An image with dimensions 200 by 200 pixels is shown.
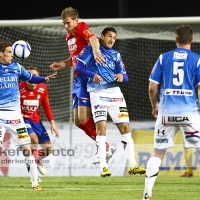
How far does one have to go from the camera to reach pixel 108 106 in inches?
444

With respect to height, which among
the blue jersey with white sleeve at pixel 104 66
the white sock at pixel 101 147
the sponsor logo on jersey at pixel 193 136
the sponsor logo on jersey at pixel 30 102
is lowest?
the white sock at pixel 101 147

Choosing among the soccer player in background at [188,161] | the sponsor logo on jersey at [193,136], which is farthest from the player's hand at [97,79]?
the soccer player in background at [188,161]

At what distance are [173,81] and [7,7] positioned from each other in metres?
22.2

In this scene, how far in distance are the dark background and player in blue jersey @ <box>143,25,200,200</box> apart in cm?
2040

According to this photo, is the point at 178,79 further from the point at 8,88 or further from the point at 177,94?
the point at 8,88

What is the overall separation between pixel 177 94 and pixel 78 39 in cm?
329

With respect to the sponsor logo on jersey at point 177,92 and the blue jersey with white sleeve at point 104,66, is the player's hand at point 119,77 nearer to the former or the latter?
the blue jersey with white sleeve at point 104,66

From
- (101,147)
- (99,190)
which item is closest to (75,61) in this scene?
(101,147)

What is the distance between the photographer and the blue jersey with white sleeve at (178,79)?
8.54 meters

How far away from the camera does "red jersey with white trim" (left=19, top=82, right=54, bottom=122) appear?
14.4 metres

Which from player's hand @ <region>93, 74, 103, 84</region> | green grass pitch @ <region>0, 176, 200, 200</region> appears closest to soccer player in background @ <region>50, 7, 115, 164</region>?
player's hand @ <region>93, 74, 103, 84</region>

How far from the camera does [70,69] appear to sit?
18016 mm

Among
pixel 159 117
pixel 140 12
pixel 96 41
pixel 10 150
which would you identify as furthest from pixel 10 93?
pixel 140 12

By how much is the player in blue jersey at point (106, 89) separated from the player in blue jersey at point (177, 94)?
2400 mm
